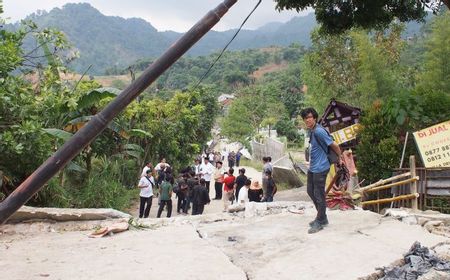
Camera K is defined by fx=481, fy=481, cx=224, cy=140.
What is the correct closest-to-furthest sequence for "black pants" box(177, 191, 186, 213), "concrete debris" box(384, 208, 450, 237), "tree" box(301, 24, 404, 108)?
"concrete debris" box(384, 208, 450, 237), "black pants" box(177, 191, 186, 213), "tree" box(301, 24, 404, 108)

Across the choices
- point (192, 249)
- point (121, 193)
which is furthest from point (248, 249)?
point (121, 193)

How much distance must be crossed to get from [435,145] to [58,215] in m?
5.91

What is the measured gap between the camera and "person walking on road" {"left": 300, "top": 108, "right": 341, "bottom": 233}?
5.55 metres

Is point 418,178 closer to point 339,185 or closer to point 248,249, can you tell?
point 339,185

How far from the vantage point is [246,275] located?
428cm

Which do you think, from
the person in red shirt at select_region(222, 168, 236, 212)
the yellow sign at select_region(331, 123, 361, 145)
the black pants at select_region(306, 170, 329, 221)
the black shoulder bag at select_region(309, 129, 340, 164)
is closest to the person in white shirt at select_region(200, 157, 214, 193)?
the person in red shirt at select_region(222, 168, 236, 212)

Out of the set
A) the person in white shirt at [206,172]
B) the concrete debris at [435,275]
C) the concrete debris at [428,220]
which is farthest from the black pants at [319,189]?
the person in white shirt at [206,172]

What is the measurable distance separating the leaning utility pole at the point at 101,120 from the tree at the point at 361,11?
3884mm

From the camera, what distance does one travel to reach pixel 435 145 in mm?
7848

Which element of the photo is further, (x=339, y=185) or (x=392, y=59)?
(x=392, y=59)

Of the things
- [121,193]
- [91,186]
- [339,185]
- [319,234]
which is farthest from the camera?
[121,193]

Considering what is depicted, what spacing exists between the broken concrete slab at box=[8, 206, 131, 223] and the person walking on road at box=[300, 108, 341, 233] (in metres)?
2.64

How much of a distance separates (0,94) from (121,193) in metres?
6.72

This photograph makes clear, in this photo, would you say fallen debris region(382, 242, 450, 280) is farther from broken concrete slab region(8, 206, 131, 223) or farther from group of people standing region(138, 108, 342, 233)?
broken concrete slab region(8, 206, 131, 223)
